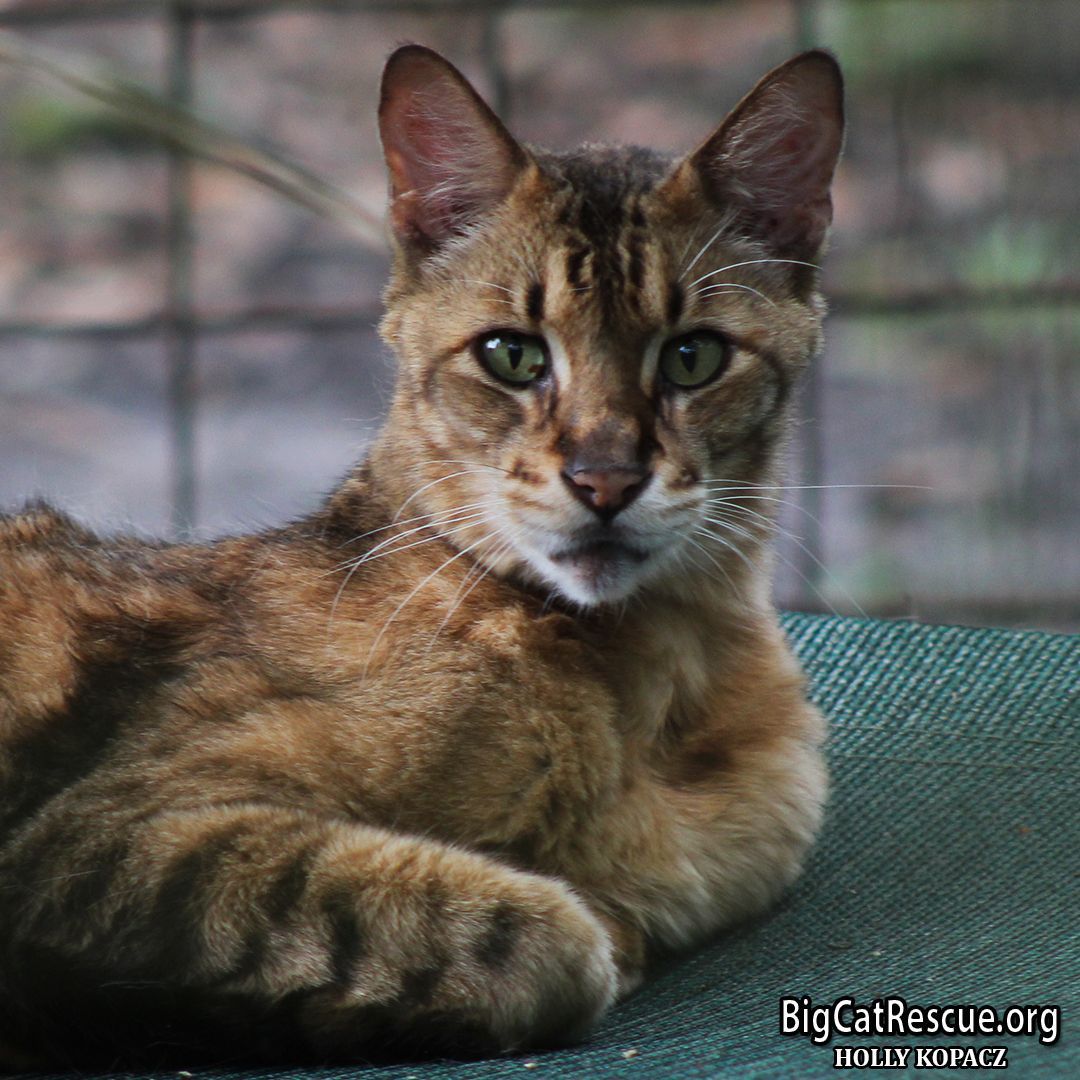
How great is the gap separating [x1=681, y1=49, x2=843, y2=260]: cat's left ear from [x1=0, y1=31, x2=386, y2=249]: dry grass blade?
3.98ft

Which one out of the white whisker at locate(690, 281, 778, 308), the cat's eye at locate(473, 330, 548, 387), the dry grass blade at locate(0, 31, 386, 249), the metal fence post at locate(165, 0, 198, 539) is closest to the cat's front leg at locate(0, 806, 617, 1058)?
the cat's eye at locate(473, 330, 548, 387)

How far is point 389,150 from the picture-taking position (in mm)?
2236

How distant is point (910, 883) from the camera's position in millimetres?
2311

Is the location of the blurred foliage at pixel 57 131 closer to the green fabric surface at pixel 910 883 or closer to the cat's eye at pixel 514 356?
the green fabric surface at pixel 910 883

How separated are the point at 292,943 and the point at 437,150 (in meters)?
1.05

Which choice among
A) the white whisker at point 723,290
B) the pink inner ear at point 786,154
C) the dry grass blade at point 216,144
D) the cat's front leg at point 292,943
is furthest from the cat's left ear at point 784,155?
the dry grass blade at point 216,144

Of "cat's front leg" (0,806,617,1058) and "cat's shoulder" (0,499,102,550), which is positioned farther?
"cat's shoulder" (0,499,102,550)

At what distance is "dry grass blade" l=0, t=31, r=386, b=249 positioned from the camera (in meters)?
3.17

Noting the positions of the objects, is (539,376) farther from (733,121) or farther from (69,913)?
(69,913)

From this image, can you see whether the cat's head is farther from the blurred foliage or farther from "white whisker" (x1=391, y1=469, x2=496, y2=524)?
the blurred foliage

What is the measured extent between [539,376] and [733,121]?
42cm

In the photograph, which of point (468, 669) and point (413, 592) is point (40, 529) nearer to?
point (413, 592)

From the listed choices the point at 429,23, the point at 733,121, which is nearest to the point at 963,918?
the point at 733,121

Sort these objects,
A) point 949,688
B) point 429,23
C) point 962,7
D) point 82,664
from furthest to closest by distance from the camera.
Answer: point 429,23
point 962,7
point 949,688
point 82,664
